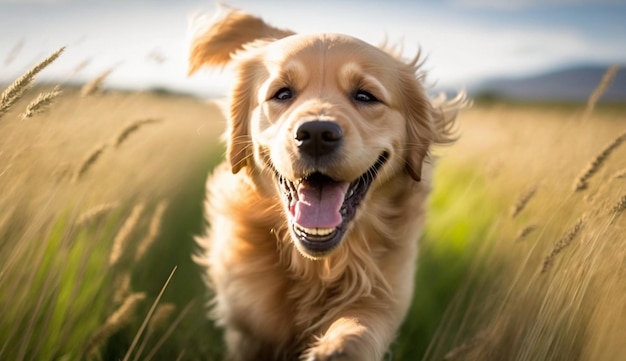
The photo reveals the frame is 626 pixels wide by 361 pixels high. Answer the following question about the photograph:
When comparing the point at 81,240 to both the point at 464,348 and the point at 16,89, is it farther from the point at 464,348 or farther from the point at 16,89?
the point at 464,348

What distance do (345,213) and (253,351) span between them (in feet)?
3.46

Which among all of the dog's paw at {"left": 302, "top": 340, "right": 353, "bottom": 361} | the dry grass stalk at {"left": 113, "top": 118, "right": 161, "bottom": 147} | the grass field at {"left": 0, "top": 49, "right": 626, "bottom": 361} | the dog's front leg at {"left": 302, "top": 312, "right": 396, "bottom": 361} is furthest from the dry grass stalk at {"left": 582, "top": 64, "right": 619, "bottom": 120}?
the dry grass stalk at {"left": 113, "top": 118, "right": 161, "bottom": 147}

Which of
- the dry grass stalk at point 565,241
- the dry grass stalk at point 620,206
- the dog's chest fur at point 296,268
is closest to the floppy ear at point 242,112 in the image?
the dog's chest fur at point 296,268

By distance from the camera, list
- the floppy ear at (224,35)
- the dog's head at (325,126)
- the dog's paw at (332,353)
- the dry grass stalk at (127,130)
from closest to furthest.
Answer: the dog's paw at (332,353)
the dog's head at (325,126)
the dry grass stalk at (127,130)
the floppy ear at (224,35)

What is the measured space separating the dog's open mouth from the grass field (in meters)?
0.60

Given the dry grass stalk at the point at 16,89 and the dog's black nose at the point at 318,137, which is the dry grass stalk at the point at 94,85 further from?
the dog's black nose at the point at 318,137

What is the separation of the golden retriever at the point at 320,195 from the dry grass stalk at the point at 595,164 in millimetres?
765

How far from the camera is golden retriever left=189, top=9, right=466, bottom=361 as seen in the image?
2896mm

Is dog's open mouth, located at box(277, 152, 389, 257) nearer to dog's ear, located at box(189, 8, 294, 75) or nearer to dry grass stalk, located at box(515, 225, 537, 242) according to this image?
dry grass stalk, located at box(515, 225, 537, 242)

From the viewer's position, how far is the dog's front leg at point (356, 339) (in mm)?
2588

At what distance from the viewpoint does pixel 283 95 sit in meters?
3.22

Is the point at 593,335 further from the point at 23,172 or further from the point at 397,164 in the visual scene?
the point at 23,172

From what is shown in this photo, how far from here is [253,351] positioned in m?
3.56

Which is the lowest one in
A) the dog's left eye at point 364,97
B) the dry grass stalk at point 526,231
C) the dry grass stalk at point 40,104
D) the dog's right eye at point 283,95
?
the dry grass stalk at point 526,231
